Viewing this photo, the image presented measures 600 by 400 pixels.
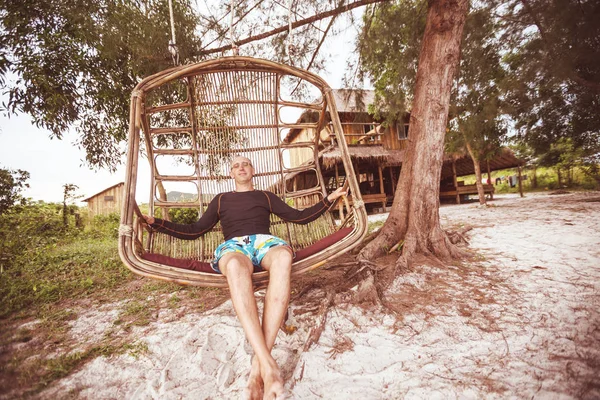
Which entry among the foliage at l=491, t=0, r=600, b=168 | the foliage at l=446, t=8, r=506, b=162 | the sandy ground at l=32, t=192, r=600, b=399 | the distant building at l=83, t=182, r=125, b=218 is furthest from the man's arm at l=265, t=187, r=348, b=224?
the distant building at l=83, t=182, r=125, b=218

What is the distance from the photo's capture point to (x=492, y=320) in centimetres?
140

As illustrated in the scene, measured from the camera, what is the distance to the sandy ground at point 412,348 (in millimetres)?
1013

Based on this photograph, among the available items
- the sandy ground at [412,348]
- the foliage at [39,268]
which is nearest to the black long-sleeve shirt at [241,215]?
the sandy ground at [412,348]

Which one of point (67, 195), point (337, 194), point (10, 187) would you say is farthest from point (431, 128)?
point (67, 195)


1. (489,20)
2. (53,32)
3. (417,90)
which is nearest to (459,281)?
(417,90)

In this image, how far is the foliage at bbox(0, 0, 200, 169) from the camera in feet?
7.67

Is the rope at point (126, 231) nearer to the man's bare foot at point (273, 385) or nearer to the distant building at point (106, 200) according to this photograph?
the man's bare foot at point (273, 385)

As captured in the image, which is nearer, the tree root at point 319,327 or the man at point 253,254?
the man at point 253,254

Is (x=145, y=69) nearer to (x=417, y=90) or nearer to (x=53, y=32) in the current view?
(x=53, y=32)

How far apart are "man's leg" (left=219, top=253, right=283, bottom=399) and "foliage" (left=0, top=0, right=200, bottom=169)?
7.52 ft

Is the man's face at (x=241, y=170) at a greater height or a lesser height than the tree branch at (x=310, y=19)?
lesser

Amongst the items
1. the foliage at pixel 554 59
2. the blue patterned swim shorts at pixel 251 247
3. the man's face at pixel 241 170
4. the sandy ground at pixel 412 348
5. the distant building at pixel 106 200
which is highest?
the foliage at pixel 554 59

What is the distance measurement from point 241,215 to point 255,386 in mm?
1006

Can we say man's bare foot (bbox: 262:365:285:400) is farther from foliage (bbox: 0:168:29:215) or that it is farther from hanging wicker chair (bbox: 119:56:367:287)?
foliage (bbox: 0:168:29:215)
